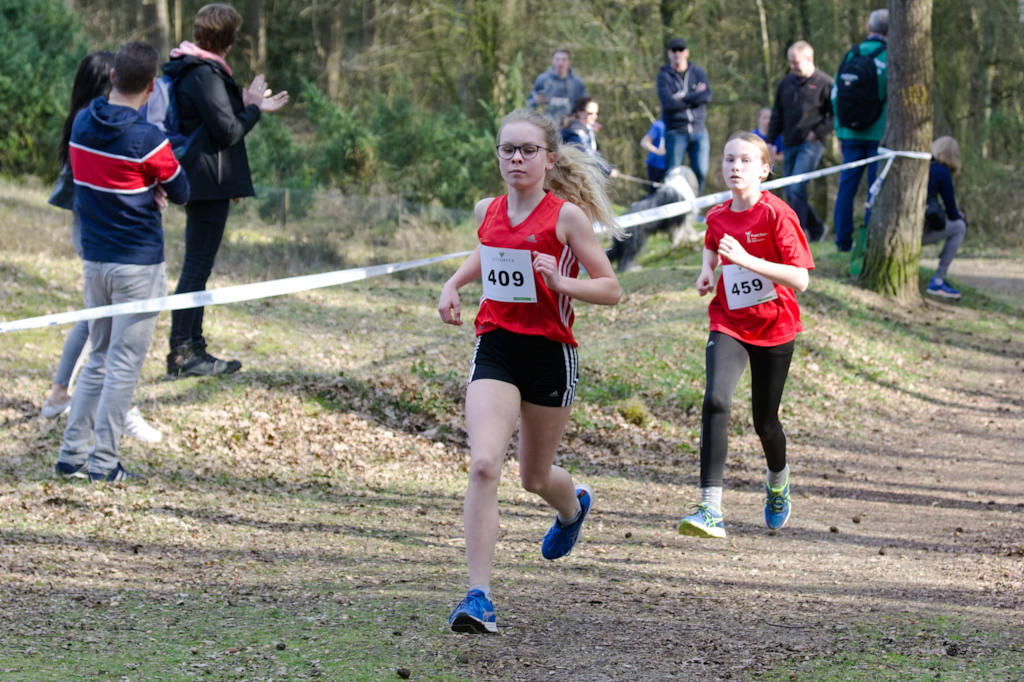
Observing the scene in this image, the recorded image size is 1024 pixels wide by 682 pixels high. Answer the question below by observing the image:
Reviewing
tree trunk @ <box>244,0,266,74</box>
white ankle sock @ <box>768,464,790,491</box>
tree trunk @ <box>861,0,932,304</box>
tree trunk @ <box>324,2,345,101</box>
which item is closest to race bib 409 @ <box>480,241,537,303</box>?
white ankle sock @ <box>768,464,790,491</box>

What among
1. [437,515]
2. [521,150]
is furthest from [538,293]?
[437,515]

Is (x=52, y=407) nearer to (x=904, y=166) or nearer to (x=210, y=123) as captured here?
(x=210, y=123)

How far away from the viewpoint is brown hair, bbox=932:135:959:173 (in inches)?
496

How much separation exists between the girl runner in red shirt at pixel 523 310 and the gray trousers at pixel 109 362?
2.51m

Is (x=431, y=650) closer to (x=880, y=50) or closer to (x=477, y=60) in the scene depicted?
(x=880, y=50)

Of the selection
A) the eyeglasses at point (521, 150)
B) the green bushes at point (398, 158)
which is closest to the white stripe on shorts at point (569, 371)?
the eyeglasses at point (521, 150)

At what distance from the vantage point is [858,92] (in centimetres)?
1268

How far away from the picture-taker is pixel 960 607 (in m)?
4.91

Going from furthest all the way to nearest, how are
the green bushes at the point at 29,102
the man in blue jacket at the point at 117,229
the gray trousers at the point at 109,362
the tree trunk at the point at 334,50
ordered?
1. the tree trunk at the point at 334,50
2. the green bushes at the point at 29,102
3. the gray trousers at the point at 109,362
4. the man in blue jacket at the point at 117,229

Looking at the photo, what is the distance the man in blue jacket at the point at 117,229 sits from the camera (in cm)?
626

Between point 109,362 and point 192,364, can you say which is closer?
point 109,362

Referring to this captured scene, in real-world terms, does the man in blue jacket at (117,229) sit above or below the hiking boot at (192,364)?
above

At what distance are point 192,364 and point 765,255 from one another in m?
4.38

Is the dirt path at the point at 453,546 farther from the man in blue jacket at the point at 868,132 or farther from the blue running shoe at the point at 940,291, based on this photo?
the man in blue jacket at the point at 868,132
